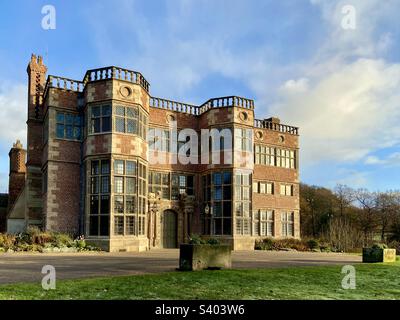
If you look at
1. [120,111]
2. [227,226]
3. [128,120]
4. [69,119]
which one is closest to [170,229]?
[227,226]

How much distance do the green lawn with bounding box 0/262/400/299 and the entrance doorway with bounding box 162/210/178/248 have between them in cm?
1650

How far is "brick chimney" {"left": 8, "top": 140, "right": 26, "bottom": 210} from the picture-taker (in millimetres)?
35062

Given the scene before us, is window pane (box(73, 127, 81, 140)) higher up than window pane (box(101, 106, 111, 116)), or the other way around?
window pane (box(101, 106, 111, 116))

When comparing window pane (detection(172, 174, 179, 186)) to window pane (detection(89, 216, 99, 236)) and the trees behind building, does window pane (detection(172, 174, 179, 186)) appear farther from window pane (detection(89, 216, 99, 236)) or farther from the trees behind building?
the trees behind building

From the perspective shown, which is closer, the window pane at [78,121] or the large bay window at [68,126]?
the large bay window at [68,126]

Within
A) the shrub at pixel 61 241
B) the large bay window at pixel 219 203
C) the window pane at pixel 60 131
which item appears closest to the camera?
the shrub at pixel 61 241

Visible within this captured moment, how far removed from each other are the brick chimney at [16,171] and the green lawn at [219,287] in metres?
27.8

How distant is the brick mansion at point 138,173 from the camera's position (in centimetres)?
2369

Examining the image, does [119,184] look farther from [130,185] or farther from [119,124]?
[119,124]

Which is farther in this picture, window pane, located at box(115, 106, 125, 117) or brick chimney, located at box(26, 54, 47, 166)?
brick chimney, located at box(26, 54, 47, 166)

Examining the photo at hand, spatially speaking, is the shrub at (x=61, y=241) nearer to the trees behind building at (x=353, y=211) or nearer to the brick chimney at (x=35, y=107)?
the brick chimney at (x=35, y=107)

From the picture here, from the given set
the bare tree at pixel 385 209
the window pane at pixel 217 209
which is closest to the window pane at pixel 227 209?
the window pane at pixel 217 209

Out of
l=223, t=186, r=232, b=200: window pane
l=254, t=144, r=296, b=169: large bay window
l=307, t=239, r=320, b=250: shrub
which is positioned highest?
l=254, t=144, r=296, b=169: large bay window

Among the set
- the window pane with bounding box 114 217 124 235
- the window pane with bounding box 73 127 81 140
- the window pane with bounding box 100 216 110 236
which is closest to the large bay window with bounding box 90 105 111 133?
the window pane with bounding box 73 127 81 140
